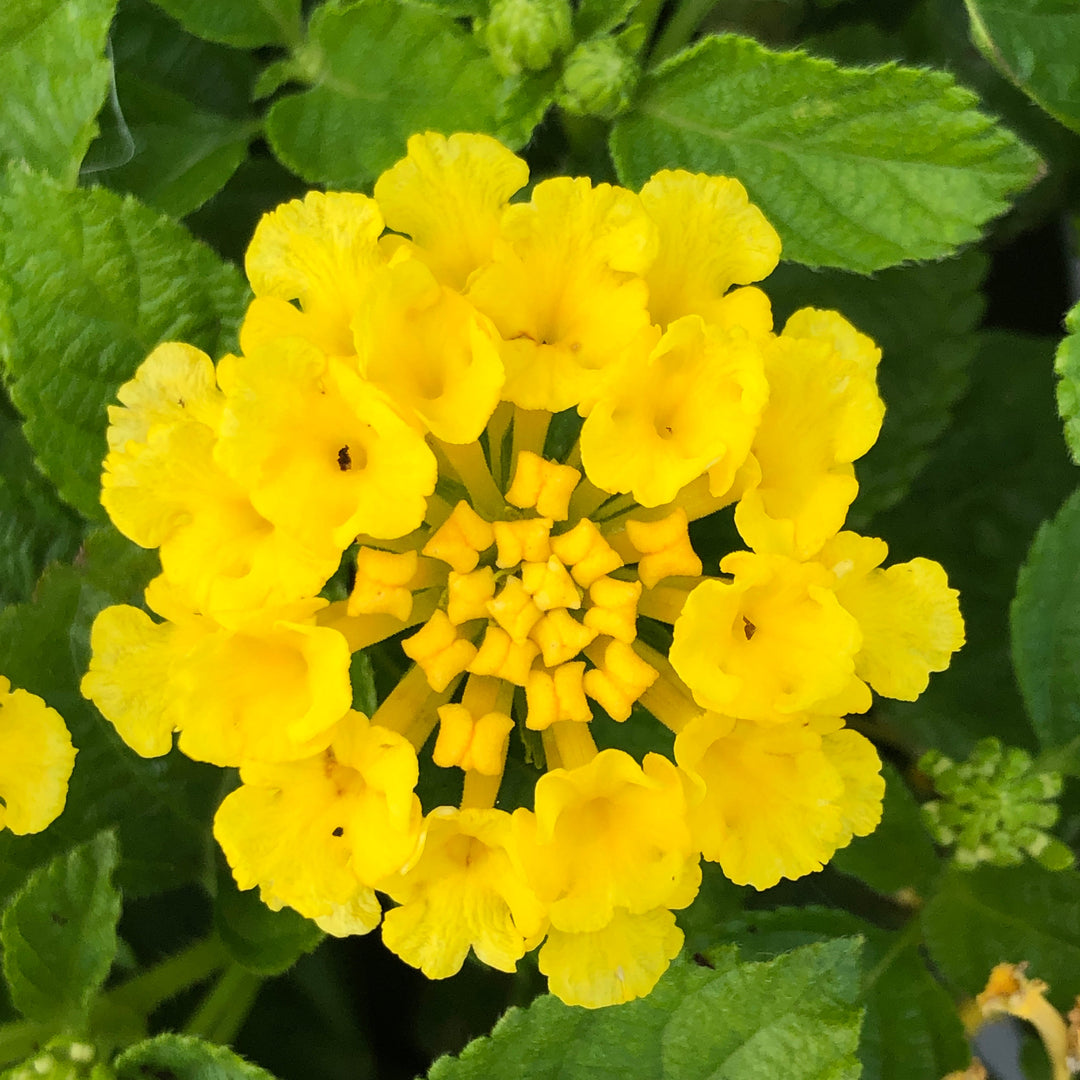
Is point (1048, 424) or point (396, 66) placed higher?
point (396, 66)

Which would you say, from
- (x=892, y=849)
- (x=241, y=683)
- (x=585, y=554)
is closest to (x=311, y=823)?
(x=241, y=683)

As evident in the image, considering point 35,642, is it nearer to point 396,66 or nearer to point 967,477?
point 396,66

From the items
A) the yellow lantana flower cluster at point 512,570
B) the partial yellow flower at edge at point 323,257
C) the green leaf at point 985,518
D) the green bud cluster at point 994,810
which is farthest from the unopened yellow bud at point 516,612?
the green leaf at point 985,518

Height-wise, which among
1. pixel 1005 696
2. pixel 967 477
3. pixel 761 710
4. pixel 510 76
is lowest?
pixel 1005 696

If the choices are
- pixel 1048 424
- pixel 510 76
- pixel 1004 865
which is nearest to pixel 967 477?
pixel 1048 424

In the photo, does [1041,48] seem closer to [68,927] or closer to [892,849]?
[892,849]

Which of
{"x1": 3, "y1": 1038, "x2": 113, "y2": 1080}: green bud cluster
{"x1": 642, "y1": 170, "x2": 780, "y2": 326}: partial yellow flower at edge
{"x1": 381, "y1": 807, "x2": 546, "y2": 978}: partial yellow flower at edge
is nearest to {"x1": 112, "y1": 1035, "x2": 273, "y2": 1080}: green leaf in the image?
{"x1": 3, "y1": 1038, "x2": 113, "y2": 1080}: green bud cluster
